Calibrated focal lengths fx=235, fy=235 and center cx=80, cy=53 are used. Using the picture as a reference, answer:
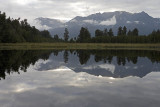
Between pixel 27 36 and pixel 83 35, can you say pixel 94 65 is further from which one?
pixel 83 35

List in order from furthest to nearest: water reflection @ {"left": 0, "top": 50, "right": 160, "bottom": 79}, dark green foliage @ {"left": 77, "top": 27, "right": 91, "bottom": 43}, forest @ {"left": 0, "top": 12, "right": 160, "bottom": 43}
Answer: dark green foliage @ {"left": 77, "top": 27, "right": 91, "bottom": 43}
forest @ {"left": 0, "top": 12, "right": 160, "bottom": 43}
water reflection @ {"left": 0, "top": 50, "right": 160, "bottom": 79}

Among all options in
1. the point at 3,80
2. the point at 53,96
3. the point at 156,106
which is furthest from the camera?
the point at 3,80

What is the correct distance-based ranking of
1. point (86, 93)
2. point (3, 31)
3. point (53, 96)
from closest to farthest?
point (53, 96) < point (86, 93) < point (3, 31)

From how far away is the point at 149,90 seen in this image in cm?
1602

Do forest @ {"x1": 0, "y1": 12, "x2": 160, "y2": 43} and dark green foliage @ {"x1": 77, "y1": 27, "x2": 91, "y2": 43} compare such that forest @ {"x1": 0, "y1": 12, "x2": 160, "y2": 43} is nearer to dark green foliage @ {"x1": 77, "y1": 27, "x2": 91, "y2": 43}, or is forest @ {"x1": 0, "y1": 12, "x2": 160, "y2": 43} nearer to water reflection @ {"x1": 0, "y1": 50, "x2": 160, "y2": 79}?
dark green foliage @ {"x1": 77, "y1": 27, "x2": 91, "y2": 43}

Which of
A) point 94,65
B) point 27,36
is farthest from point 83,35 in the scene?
point 94,65

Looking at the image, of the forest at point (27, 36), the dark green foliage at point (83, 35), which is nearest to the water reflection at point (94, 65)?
the forest at point (27, 36)

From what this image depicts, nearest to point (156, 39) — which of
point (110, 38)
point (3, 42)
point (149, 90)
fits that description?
point (110, 38)

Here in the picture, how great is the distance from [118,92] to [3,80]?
9.63 meters

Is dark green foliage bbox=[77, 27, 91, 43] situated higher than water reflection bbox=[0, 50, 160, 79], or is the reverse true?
dark green foliage bbox=[77, 27, 91, 43]

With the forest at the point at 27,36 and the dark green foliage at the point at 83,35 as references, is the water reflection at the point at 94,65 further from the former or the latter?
the dark green foliage at the point at 83,35

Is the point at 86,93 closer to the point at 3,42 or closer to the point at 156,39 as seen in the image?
the point at 3,42

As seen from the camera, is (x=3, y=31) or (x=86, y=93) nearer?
(x=86, y=93)

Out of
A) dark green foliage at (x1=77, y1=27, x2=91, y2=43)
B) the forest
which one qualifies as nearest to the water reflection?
the forest
